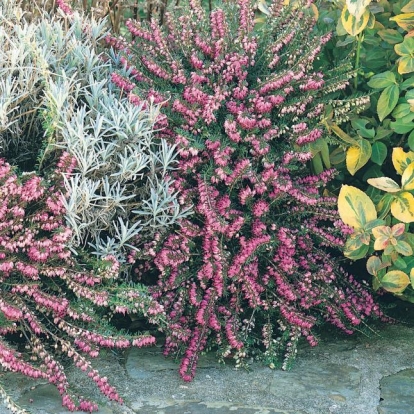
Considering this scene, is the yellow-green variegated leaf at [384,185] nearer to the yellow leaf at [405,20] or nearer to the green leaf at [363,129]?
the green leaf at [363,129]

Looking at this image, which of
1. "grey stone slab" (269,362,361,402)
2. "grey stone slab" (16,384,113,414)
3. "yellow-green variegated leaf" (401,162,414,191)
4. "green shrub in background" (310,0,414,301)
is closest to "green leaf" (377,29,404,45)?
"green shrub in background" (310,0,414,301)

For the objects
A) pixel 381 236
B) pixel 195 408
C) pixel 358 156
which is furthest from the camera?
pixel 358 156

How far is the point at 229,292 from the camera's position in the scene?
2967 millimetres

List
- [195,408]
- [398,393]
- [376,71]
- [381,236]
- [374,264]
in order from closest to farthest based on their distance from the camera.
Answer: [195,408] < [398,393] < [381,236] < [374,264] < [376,71]

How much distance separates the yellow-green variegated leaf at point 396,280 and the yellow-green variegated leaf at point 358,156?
500mm

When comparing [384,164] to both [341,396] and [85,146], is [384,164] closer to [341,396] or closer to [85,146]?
[341,396]

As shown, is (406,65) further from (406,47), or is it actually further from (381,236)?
(381,236)

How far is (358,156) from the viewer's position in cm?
311

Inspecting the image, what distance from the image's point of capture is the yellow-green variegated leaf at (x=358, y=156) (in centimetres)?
311

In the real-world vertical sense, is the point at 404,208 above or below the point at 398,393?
above

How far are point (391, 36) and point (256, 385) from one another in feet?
5.49

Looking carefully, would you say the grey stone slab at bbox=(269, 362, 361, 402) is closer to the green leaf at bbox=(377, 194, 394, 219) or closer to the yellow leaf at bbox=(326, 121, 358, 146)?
the green leaf at bbox=(377, 194, 394, 219)

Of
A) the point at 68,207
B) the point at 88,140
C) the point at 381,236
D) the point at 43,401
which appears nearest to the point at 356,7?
the point at 381,236

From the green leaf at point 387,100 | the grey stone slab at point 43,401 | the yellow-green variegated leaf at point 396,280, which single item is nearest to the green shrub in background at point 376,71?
the green leaf at point 387,100
